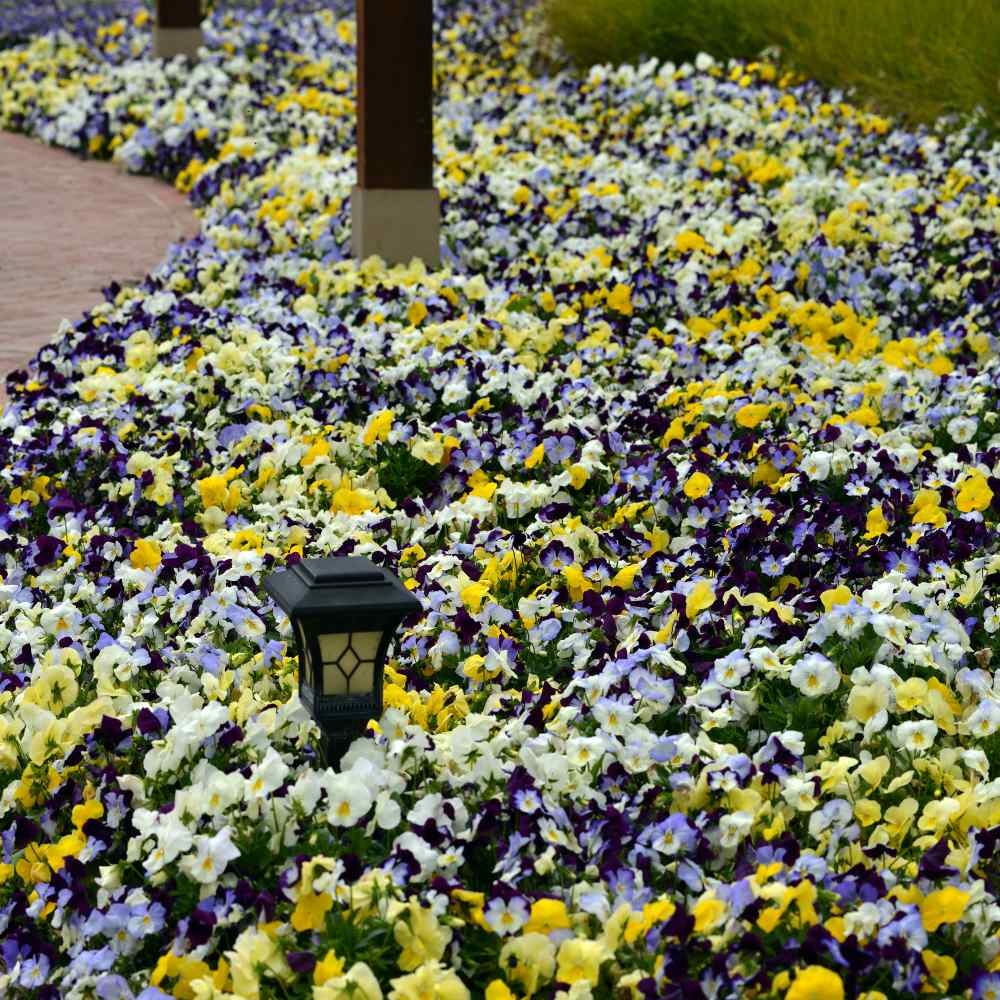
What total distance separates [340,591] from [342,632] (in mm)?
87

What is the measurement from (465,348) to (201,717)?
3305 mm

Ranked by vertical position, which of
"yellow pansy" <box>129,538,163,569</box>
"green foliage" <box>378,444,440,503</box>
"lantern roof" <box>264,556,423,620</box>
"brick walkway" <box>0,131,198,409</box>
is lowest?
"brick walkway" <box>0,131,198,409</box>

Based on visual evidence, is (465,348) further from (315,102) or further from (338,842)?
(315,102)

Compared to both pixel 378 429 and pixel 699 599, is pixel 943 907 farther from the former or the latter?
pixel 378 429

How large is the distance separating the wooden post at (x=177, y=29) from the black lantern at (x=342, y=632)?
12.7 meters

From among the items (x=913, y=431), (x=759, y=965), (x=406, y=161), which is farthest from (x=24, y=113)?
(x=759, y=965)

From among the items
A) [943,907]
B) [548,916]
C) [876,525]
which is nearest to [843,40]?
[876,525]

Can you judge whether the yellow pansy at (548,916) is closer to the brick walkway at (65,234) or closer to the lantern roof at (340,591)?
the lantern roof at (340,591)

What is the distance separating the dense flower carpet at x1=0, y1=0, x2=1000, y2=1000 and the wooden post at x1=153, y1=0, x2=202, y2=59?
6.30 metres

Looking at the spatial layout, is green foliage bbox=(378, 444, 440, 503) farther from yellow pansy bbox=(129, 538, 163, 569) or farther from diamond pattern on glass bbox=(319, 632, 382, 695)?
diamond pattern on glass bbox=(319, 632, 382, 695)

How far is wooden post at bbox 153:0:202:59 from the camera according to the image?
15.4 meters

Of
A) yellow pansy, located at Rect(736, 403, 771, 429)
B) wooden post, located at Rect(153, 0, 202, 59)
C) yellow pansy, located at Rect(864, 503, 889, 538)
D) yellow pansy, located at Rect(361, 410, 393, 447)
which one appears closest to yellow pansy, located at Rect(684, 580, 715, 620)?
yellow pansy, located at Rect(864, 503, 889, 538)

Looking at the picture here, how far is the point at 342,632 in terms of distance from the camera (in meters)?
3.59

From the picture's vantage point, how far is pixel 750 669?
3955 mm
